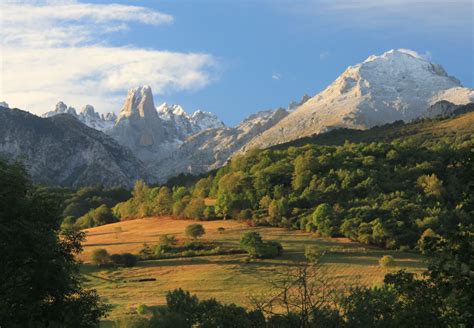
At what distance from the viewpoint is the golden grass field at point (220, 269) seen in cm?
6591

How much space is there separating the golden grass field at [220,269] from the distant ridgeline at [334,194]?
513 cm

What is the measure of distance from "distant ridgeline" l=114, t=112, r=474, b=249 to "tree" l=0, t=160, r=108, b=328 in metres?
73.4

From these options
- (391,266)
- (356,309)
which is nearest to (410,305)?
(356,309)

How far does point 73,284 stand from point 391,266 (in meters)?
59.9

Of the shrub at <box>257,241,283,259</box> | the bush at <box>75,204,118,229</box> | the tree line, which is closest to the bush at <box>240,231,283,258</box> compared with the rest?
the shrub at <box>257,241,283,259</box>

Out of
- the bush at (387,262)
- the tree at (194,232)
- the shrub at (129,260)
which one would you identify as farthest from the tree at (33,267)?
the tree at (194,232)

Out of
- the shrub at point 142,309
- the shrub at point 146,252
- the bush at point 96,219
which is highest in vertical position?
the bush at point 96,219

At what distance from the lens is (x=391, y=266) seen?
252 feet

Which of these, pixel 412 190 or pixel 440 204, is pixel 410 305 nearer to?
pixel 440 204

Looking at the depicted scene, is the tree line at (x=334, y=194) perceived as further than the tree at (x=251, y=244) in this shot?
Yes

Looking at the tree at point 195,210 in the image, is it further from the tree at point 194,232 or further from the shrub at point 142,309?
the shrub at point 142,309

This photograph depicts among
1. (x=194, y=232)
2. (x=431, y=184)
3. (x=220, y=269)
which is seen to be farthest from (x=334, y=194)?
(x=220, y=269)

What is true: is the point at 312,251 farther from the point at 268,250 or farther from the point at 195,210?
the point at 195,210

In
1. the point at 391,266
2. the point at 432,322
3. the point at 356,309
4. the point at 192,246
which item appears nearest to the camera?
the point at 432,322
